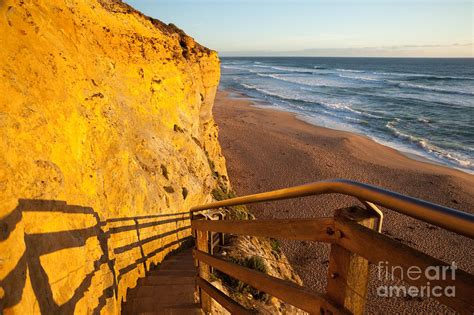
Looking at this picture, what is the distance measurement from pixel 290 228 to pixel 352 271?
49 cm

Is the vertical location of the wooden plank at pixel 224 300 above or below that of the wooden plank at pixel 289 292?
below

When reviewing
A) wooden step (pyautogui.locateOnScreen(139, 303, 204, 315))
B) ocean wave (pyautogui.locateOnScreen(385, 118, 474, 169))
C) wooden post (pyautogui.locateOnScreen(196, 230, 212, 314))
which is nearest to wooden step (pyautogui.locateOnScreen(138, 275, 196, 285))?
wooden step (pyautogui.locateOnScreen(139, 303, 204, 315))

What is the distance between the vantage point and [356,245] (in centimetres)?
146

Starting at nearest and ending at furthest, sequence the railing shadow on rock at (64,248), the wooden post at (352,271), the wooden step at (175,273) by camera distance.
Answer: the wooden post at (352,271), the railing shadow on rock at (64,248), the wooden step at (175,273)

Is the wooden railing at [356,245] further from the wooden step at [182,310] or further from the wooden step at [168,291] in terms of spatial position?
the wooden step at [168,291]

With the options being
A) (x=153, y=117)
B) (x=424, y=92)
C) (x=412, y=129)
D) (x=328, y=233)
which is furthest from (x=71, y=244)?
(x=424, y=92)

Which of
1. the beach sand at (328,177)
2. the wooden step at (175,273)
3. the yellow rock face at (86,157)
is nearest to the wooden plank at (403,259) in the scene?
the yellow rock face at (86,157)

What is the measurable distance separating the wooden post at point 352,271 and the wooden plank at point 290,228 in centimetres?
8

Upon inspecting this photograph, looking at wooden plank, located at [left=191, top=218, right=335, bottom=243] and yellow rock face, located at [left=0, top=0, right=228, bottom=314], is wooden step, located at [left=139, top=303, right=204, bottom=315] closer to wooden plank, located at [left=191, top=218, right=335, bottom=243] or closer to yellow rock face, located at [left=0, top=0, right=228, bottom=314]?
yellow rock face, located at [left=0, top=0, right=228, bottom=314]

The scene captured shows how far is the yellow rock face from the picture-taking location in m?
2.82

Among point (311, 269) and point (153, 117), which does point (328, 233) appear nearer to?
point (153, 117)

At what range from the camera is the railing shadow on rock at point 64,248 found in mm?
2363

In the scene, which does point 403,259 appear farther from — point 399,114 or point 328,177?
Result: point 399,114

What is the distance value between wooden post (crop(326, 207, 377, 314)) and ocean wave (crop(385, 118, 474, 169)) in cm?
2120
